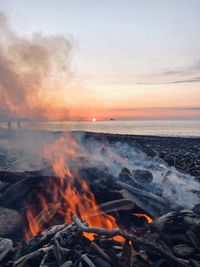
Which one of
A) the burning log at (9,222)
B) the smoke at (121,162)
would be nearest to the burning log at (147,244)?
the smoke at (121,162)

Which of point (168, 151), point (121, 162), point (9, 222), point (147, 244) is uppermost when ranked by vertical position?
point (121, 162)

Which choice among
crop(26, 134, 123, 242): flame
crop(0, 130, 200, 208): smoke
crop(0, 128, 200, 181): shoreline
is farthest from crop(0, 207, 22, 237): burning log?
crop(0, 128, 200, 181): shoreline

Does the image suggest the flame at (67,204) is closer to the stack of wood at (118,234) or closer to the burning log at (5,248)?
the stack of wood at (118,234)

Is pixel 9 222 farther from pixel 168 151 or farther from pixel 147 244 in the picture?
pixel 168 151

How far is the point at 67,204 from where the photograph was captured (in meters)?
8.70

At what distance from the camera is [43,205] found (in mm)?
9117

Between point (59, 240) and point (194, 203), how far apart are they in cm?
391

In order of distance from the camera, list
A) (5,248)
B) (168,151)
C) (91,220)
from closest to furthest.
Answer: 1. (5,248)
2. (91,220)
3. (168,151)

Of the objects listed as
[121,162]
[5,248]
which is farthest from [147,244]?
[121,162]

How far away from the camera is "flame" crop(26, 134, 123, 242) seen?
8.02 m

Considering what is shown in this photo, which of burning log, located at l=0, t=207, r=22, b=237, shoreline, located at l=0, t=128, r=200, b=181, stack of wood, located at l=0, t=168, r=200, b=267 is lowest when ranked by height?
burning log, located at l=0, t=207, r=22, b=237

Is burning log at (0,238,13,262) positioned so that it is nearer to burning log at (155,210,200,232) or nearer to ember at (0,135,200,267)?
ember at (0,135,200,267)

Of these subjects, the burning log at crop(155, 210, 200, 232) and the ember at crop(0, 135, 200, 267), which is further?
the burning log at crop(155, 210, 200, 232)

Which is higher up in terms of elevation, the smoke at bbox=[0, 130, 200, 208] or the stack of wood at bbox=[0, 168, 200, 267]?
the smoke at bbox=[0, 130, 200, 208]
